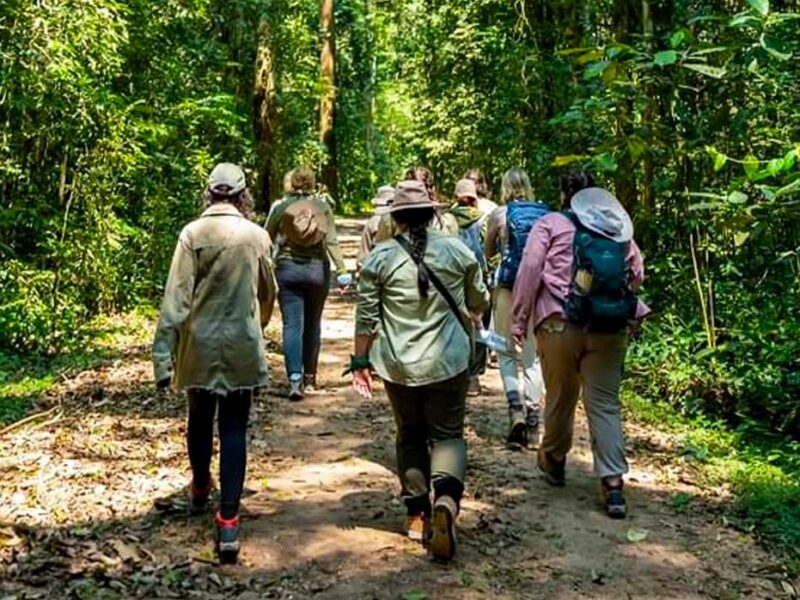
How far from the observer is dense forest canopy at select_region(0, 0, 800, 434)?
6.39 metres

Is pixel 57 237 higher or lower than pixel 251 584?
higher

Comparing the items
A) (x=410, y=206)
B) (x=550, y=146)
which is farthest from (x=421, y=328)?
(x=550, y=146)

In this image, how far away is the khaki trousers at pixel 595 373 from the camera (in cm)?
601

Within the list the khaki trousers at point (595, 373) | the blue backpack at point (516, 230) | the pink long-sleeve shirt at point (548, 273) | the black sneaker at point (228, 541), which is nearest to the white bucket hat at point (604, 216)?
the pink long-sleeve shirt at point (548, 273)

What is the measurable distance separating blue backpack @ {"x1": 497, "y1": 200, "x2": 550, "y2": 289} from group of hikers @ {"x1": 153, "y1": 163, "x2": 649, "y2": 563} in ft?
3.56

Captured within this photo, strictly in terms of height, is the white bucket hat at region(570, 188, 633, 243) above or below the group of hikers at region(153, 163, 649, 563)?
above

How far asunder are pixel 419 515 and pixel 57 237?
8070mm

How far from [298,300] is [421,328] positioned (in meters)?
3.73

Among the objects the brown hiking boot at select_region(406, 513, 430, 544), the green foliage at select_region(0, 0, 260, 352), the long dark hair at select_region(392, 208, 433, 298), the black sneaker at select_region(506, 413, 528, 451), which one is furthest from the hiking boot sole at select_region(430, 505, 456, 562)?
the green foliage at select_region(0, 0, 260, 352)

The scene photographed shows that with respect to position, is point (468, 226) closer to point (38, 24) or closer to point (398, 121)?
point (38, 24)

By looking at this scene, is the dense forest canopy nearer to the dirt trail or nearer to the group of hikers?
the group of hikers

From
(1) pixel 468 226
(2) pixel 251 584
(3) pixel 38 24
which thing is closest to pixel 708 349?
(1) pixel 468 226

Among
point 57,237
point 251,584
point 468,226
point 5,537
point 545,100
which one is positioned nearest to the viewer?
point 251,584

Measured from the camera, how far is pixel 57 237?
12.0m
